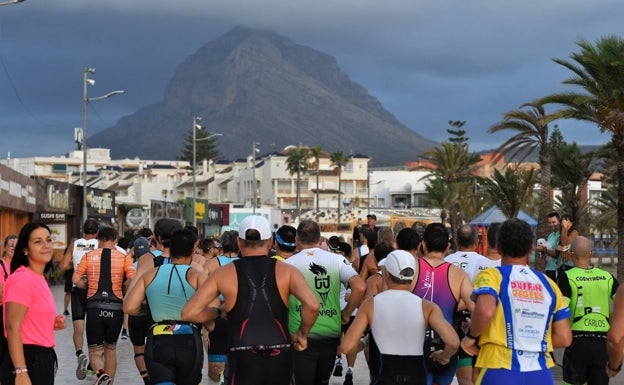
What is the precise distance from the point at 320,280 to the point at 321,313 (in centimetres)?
33

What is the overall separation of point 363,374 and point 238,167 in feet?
460

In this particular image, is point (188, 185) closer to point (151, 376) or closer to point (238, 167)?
point (238, 167)

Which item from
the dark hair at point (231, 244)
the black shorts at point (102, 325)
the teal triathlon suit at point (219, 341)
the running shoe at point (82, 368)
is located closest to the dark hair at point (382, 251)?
the teal triathlon suit at point (219, 341)

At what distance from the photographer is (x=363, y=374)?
1397 centimetres

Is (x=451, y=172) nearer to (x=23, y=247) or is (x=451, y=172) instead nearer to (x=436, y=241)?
(x=436, y=241)

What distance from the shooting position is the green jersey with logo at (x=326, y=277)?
30.2 feet

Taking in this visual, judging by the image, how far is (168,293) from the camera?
316 inches

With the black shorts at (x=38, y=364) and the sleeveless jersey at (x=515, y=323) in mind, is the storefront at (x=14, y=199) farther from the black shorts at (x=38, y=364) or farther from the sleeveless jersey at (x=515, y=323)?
the sleeveless jersey at (x=515, y=323)

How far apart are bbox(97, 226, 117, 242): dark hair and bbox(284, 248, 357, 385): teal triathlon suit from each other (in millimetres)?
3337

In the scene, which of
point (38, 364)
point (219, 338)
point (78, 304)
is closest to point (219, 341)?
point (219, 338)

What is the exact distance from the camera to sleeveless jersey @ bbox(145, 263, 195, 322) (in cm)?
796

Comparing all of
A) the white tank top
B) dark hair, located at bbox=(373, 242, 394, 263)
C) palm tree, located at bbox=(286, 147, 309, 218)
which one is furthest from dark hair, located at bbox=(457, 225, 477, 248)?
palm tree, located at bbox=(286, 147, 309, 218)

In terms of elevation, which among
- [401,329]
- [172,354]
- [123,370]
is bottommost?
[123,370]

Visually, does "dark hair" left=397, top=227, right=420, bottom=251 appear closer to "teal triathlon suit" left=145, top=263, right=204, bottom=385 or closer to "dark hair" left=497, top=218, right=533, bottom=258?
"teal triathlon suit" left=145, top=263, right=204, bottom=385
